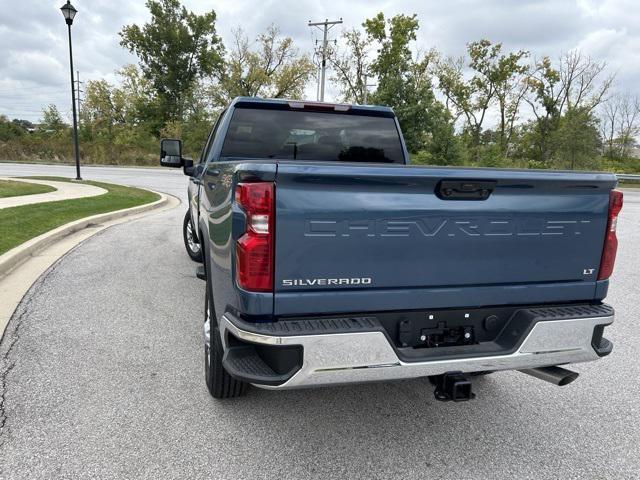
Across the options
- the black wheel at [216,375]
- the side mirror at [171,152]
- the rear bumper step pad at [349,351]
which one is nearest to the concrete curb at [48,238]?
the side mirror at [171,152]

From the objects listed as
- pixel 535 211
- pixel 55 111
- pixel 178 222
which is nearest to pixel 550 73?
pixel 178 222

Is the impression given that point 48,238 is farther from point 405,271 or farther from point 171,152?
point 405,271

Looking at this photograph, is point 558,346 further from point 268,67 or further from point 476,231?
point 268,67

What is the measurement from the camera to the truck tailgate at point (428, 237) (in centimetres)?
212

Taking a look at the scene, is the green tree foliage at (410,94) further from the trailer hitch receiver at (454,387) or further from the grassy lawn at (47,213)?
the trailer hitch receiver at (454,387)

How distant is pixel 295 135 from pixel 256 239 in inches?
92.4

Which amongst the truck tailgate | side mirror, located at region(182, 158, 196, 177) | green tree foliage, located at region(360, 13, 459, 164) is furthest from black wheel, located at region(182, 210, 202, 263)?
green tree foliage, located at region(360, 13, 459, 164)

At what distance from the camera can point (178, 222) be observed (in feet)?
33.0

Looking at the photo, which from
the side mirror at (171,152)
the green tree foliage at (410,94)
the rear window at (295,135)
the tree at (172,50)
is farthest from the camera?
the tree at (172,50)

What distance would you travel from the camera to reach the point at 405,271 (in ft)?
7.51

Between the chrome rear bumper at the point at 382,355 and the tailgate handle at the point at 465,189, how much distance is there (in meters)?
0.73

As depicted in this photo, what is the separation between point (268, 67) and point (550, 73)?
28.7m

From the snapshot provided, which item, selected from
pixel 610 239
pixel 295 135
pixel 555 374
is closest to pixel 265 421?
pixel 555 374

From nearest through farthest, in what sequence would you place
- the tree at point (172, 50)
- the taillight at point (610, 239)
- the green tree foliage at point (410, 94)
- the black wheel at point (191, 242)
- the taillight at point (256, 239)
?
the taillight at point (256, 239), the taillight at point (610, 239), the black wheel at point (191, 242), the green tree foliage at point (410, 94), the tree at point (172, 50)
